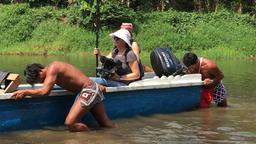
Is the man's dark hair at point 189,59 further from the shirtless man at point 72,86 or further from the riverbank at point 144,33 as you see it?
the riverbank at point 144,33

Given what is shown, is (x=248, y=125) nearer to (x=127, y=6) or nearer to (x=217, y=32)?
(x=217, y=32)

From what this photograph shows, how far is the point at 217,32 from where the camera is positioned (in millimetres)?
28750

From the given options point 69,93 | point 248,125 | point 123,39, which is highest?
point 123,39

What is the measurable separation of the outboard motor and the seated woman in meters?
1.08

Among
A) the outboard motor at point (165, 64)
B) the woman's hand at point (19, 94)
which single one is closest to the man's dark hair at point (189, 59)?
the outboard motor at point (165, 64)

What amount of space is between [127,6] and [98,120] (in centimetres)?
2431

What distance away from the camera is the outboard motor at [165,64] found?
1008 cm

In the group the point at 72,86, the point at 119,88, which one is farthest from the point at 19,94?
the point at 119,88

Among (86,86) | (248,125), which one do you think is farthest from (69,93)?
(248,125)

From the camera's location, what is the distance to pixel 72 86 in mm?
8055

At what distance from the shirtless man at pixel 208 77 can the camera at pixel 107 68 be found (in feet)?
6.01

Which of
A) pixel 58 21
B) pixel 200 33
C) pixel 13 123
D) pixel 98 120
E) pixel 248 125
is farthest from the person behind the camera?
pixel 58 21

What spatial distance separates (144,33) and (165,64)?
744 inches

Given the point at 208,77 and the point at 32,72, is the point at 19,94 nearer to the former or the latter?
the point at 32,72
